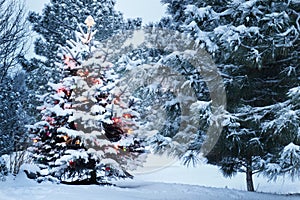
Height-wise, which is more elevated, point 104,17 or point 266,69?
point 104,17

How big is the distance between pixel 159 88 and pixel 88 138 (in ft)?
6.77

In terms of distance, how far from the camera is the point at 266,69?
25.4 ft

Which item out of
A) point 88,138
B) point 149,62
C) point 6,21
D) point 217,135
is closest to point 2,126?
point 6,21

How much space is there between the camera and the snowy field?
5.07 meters

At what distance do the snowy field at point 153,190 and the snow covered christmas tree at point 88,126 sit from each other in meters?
0.64

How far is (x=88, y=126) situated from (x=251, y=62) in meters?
3.76

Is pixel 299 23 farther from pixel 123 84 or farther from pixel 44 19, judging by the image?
pixel 44 19

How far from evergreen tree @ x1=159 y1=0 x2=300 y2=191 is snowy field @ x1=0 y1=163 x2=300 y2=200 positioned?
93 cm

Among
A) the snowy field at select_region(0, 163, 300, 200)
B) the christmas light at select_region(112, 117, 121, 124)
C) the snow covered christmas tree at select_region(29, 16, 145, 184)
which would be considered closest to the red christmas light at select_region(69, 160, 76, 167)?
the snow covered christmas tree at select_region(29, 16, 145, 184)

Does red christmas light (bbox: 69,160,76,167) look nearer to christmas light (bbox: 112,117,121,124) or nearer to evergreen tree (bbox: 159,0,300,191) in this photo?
christmas light (bbox: 112,117,121,124)

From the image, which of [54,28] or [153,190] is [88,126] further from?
[54,28]

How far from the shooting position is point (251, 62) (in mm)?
6812

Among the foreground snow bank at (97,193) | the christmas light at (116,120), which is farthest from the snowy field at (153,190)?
the christmas light at (116,120)

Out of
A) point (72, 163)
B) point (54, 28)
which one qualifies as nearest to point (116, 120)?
point (72, 163)
